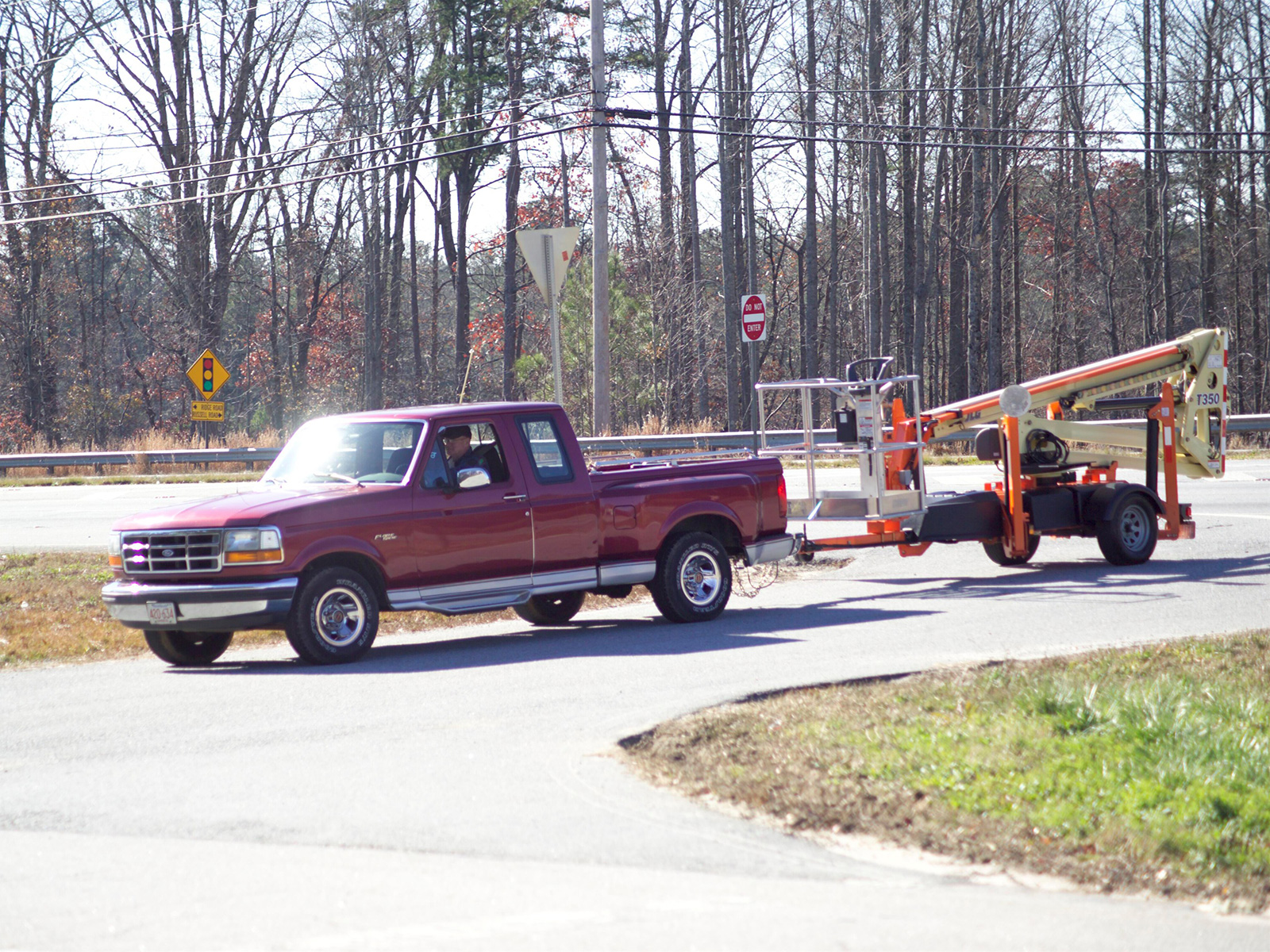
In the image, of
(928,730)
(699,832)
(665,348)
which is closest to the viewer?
(699,832)

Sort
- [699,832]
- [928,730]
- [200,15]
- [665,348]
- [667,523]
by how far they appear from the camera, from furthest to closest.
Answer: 1. [200,15]
2. [665,348]
3. [667,523]
4. [928,730]
5. [699,832]

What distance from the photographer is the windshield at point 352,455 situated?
11078 mm

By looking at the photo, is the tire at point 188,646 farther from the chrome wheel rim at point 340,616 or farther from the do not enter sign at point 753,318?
the do not enter sign at point 753,318

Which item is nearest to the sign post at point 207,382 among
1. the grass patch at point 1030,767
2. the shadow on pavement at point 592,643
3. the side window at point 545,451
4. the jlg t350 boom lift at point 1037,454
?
the jlg t350 boom lift at point 1037,454

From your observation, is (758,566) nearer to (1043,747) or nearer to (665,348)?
(1043,747)

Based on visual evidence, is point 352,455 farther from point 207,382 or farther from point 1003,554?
point 207,382

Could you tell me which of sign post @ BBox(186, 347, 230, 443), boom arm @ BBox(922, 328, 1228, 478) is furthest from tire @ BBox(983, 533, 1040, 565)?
sign post @ BBox(186, 347, 230, 443)

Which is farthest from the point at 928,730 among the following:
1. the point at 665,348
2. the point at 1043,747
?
the point at 665,348

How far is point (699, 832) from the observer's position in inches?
231

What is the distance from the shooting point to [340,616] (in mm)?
10555

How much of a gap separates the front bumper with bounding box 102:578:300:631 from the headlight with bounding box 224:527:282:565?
0.56 feet

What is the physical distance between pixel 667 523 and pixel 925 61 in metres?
31.0

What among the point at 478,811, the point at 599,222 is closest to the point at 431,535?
the point at 478,811

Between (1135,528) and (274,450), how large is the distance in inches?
864
